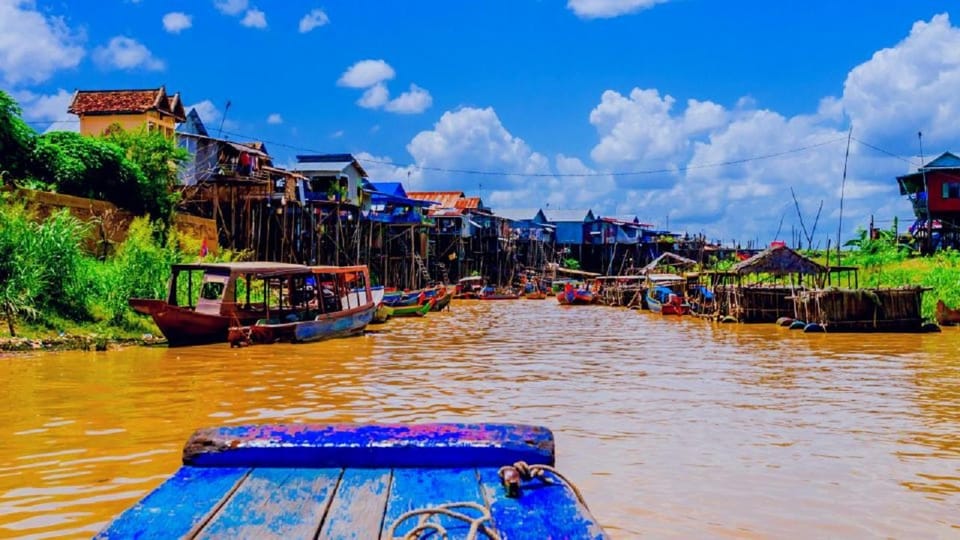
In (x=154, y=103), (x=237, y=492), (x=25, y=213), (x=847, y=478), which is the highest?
(x=154, y=103)

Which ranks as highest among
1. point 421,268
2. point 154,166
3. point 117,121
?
point 117,121

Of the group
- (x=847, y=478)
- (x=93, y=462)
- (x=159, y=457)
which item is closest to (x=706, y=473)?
(x=847, y=478)

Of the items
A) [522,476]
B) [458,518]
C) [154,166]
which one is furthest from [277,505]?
[154,166]

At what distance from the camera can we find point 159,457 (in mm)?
7211

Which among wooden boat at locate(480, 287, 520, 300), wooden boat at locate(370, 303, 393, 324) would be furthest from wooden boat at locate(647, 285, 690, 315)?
wooden boat at locate(480, 287, 520, 300)

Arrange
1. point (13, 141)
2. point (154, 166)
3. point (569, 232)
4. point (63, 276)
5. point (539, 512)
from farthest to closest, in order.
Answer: point (569, 232) → point (154, 166) → point (13, 141) → point (63, 276) → point (539, 512)

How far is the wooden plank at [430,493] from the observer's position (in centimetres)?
246

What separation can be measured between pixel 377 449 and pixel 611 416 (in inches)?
271

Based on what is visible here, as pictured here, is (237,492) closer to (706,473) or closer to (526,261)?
(706,473)

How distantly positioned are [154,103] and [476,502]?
1351 inches

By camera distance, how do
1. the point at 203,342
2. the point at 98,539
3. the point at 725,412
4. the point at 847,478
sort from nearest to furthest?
1. the point at 98,539
2. the point at 847,478
3. the point at 725,412
4. the point at 203,342

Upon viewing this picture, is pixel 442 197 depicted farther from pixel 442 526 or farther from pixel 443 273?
pixel 442 526

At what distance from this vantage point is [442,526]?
8.00ft

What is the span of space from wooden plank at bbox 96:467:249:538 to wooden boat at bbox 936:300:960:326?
2616 centimetres
